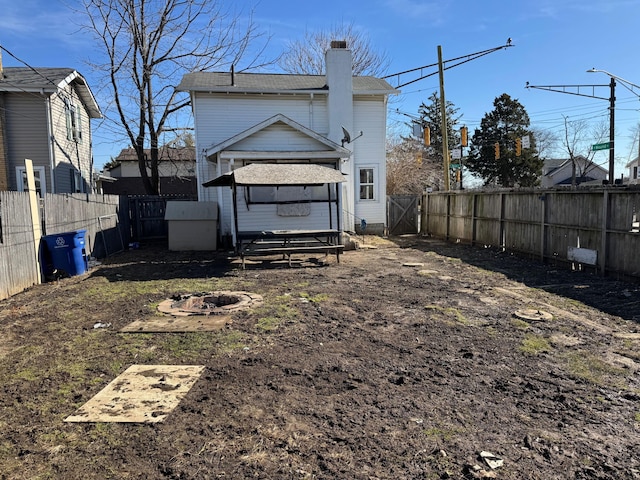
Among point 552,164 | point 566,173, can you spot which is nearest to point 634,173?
point 566,173

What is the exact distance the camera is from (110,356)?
4523mm

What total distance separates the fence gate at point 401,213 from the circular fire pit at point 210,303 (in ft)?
42.8

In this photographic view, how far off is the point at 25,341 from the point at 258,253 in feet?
17.8

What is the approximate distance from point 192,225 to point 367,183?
7.62m

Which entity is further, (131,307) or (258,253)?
(258,253)

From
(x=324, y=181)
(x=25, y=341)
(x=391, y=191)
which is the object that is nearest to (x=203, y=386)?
(x=25, y=341)

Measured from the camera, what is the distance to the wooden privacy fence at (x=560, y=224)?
790 centimetres

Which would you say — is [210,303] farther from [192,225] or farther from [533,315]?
[192,225]

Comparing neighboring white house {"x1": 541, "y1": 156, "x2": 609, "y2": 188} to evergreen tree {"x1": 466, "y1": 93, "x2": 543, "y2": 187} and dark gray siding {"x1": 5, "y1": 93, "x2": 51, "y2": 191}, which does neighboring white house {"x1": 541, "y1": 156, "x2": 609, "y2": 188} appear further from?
dark gray siding {"x1": 5, "y1": 93, "x2": 51, "y2": 191}

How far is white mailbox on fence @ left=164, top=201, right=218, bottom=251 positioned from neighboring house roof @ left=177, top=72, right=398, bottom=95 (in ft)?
14.4

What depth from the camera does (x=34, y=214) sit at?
8.39 m

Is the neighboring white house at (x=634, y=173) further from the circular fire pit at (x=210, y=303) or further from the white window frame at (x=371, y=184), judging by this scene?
the circular fire pit at (x=210, y=303)

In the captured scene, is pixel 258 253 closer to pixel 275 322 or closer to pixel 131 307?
pixel 131 307

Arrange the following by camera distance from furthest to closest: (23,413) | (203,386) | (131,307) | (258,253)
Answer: (258,253) < (131,307) < (203,386) < (23,413)
